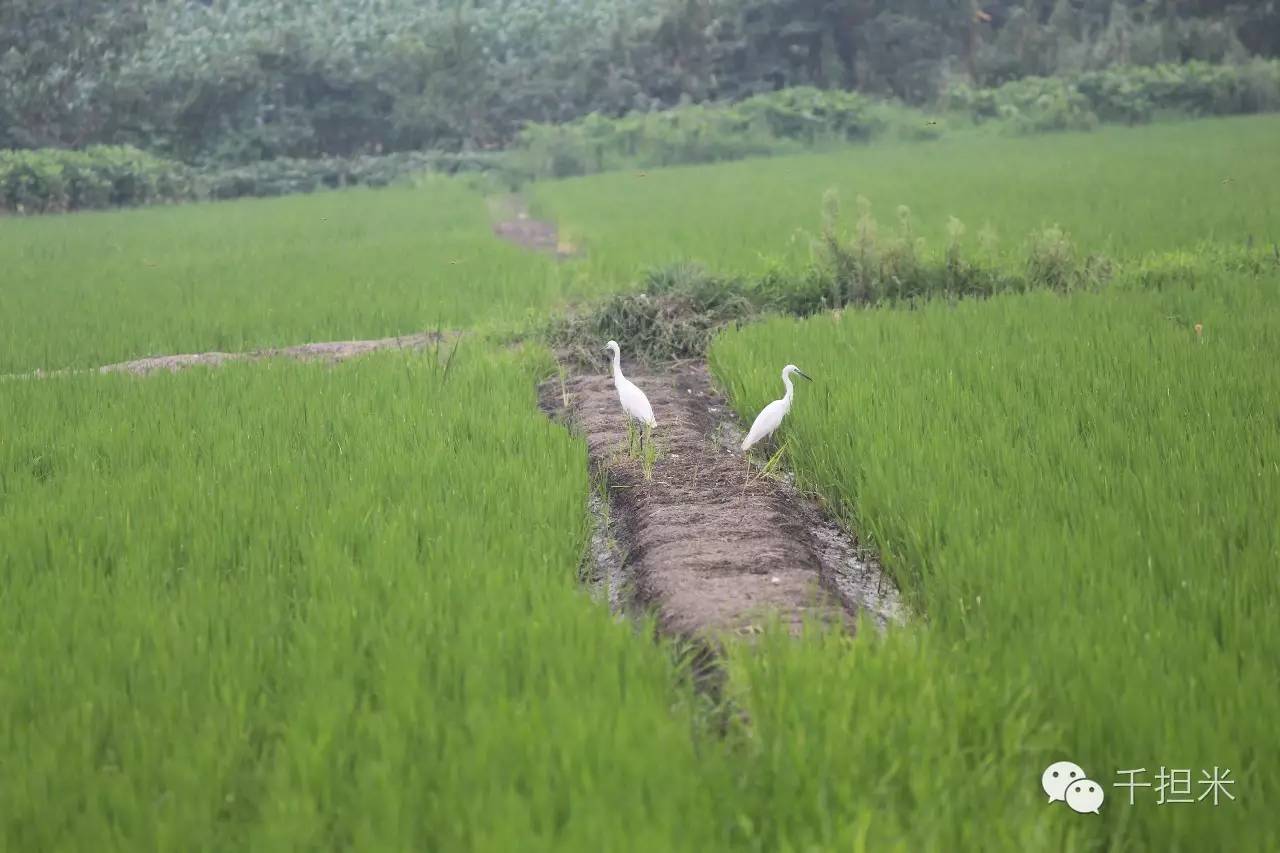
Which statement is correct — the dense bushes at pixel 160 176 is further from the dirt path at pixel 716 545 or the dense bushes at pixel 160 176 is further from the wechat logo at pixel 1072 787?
the wechat logo at pixel 1072 787

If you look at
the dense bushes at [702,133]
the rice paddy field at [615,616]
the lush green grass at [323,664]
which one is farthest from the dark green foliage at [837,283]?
the dense bushes at [702,133]

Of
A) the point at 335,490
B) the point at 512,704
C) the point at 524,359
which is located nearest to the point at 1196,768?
the point at 512,704

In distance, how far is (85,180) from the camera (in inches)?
770

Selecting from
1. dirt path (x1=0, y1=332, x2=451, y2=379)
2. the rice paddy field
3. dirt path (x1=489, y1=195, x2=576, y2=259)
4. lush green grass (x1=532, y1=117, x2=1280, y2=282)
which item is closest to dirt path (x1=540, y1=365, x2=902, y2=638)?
the rice paddy field

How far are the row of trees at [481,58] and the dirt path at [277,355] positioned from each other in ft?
68.6

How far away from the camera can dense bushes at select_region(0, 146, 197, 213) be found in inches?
739

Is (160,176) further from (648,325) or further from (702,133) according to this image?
(648,325)

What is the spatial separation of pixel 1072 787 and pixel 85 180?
20750 millimetres

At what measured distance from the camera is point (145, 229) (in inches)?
583

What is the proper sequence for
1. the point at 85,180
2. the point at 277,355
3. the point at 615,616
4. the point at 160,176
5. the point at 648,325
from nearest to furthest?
the point at 615,616 < the point at 277,355 < the point at 648,325 < the point at 85,180 < the point at 160,176

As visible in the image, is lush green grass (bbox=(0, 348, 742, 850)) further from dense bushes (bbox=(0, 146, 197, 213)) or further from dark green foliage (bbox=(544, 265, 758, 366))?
dense bushes (bbox=(0, 146, 197, 213))

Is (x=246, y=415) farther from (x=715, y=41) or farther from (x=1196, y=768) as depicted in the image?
(x=715, y=41)

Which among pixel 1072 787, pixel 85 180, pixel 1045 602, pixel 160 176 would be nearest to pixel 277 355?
Result: pixel 1045 602

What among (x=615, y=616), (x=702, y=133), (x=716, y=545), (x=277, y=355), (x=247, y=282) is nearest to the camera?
(x=615, y=616)
